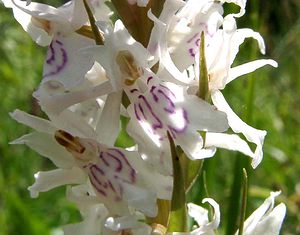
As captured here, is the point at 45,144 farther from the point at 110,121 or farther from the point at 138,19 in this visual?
the point at 138,19

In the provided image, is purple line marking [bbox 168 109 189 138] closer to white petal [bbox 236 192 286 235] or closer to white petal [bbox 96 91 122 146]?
white petal [bbox 96 91 122 146]

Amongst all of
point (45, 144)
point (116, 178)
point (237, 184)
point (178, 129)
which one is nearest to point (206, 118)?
point (178, 129)

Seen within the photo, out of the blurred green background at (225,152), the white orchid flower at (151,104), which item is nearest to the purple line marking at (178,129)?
the white orchid flower at (151,104)

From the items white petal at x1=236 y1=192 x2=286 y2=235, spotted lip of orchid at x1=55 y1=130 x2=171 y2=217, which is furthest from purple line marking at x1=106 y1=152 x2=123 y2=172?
white petal at x1=236 y1=192 x2=286 y2=235

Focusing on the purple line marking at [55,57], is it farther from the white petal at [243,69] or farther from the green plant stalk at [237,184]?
the green plant stalk at [237,184]

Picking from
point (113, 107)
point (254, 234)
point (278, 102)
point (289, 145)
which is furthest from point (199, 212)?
point (278, 102)

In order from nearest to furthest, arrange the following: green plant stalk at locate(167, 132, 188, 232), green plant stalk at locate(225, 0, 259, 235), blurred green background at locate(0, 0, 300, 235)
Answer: green plant stalk at locate(167, 132, 188, 232) → green plant stalk at locate(225, 0, 259, 235) → blurred green background at locate(0, 0, 300, 235)
